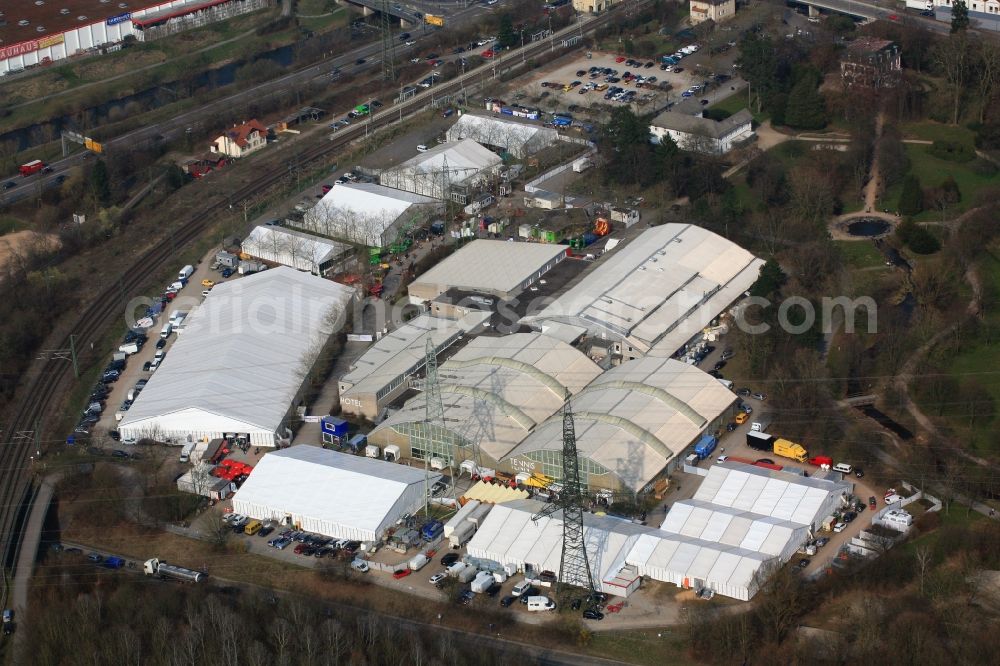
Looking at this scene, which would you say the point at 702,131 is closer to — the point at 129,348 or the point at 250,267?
the point at 250,267

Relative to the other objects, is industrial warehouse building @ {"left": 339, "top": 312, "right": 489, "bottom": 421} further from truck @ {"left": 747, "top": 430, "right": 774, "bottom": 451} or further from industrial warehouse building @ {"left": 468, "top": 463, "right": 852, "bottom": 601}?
truck @ {"left": 747, "top": 430, "right": 774, "bottom": 451}

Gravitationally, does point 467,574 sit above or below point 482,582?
below

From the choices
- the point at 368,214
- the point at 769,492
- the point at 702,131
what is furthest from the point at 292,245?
the point at 769,492

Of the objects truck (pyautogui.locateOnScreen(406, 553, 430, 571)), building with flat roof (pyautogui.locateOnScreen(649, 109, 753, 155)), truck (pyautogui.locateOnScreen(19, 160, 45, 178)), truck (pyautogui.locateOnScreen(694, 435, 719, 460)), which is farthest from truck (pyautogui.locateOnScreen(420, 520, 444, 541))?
truck (pyautogui.locateOnScreen(19, 160, 45, 178))

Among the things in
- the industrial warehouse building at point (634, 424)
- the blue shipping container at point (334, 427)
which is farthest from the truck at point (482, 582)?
the blue shipping container at point (334, 427)

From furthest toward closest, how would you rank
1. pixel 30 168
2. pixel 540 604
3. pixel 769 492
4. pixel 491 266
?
pixel 30 168 → pixel 491 266 → pixel 769 492 → pixel 540 604
